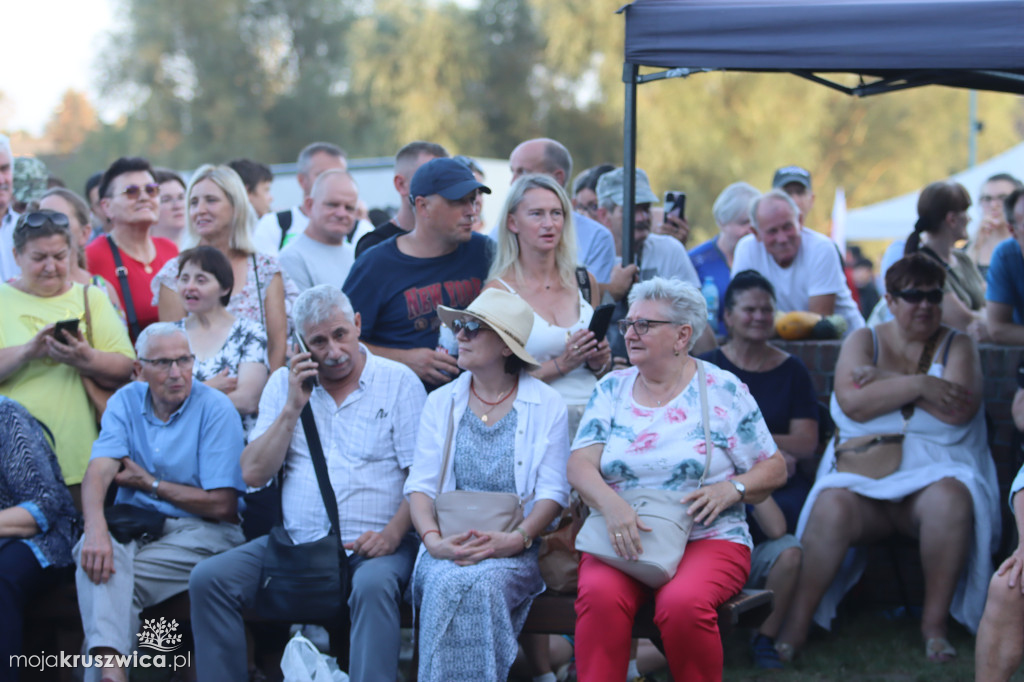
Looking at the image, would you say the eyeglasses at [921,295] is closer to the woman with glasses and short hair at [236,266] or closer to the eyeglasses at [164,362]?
the woman with glasses and short hair at [236,266]

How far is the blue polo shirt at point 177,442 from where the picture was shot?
404 cm

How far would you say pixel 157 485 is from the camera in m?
4.00

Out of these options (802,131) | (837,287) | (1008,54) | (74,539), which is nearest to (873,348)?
(837,287)

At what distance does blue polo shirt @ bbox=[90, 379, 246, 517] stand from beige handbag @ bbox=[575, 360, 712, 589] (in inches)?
60.5

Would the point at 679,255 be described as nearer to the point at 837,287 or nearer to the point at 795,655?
the point at 837,287

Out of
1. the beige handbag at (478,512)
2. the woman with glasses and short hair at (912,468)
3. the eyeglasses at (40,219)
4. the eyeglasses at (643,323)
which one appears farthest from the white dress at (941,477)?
the eyeglasses at (40,219)

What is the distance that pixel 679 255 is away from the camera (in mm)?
5328

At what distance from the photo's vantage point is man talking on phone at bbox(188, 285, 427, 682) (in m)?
3.64

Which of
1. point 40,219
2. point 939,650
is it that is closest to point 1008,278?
point 939,650

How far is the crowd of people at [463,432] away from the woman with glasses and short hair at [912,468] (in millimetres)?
12

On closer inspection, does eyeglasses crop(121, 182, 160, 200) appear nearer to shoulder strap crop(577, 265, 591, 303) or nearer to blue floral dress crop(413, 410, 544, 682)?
shoulder strap crop(577, 265, 591, 303)

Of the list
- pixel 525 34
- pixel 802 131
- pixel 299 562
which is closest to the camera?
pixel 299 562

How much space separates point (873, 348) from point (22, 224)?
12.6 ft

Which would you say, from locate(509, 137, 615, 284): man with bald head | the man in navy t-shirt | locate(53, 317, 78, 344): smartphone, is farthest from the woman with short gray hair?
locate(53, 317, 78, 344): smartphone
